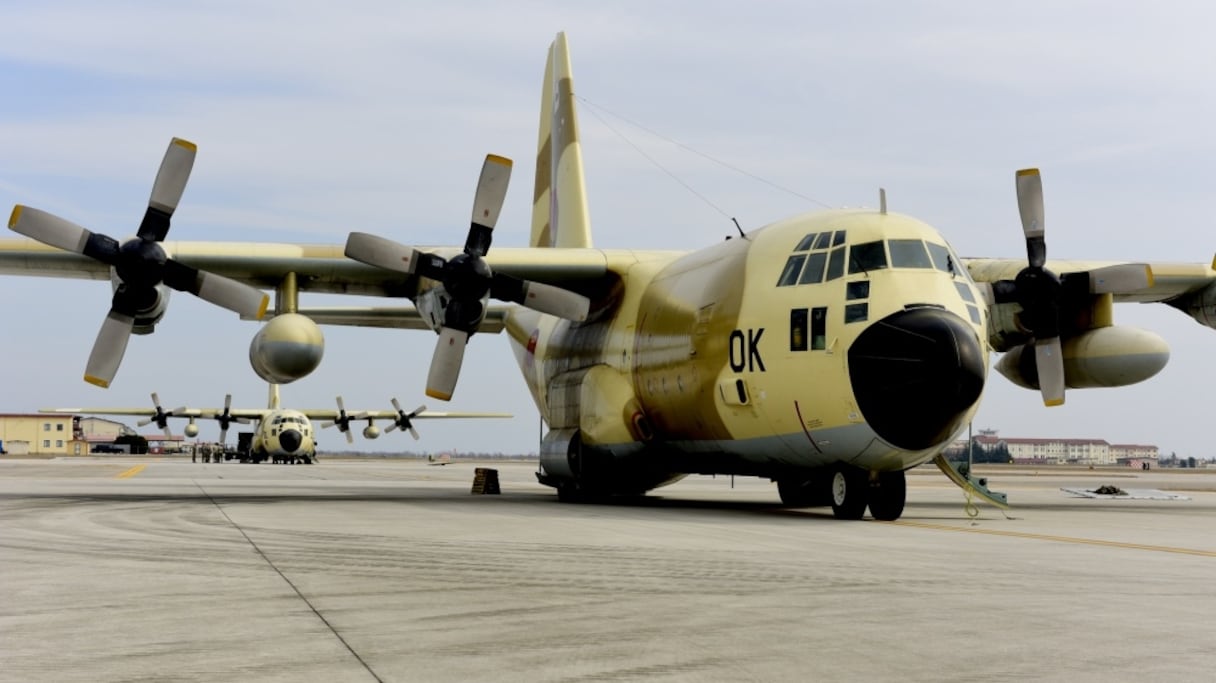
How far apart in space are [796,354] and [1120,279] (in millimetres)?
6809

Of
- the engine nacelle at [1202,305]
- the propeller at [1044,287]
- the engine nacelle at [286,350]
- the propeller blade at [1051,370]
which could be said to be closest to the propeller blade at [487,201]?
the engine nacelle at [286,350]

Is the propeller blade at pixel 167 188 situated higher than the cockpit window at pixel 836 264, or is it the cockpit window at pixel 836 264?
the propeller blade at pixel 167 188

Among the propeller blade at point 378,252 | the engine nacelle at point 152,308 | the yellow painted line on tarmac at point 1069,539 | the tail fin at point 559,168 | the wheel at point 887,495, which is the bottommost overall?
the yellow painted line on tarmac at point 1069,539

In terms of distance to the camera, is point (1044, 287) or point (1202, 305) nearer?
point (1044, 287)

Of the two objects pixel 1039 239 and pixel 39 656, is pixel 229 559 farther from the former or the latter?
pixel 1039 239

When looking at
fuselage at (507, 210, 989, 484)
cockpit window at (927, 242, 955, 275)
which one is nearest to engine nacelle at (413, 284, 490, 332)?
fuselage at (507, 210, 989, 484)

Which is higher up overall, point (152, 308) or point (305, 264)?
point (305, 264)

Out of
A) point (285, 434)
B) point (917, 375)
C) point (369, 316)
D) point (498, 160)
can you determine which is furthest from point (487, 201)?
point (285, 434)

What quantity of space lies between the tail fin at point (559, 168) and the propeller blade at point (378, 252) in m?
7.40

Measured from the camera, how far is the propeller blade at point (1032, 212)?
2019 cm

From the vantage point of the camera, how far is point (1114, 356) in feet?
71.4

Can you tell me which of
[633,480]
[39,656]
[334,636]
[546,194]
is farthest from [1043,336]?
[39,656]

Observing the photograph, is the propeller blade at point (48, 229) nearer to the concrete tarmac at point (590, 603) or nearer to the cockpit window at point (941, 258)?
the concrete tarmac at point (590, 603)

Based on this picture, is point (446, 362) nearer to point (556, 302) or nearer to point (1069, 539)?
point (556, 302)
